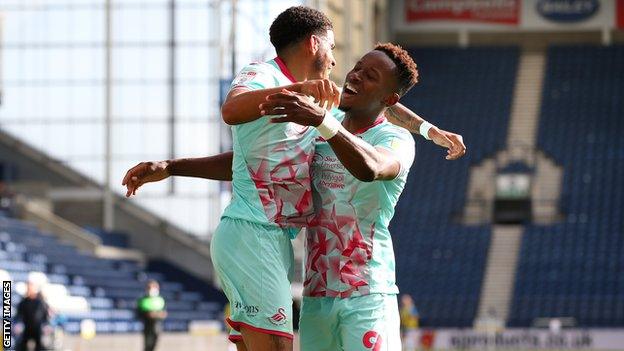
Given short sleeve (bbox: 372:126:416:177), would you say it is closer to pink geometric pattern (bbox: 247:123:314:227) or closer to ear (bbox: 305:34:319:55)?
pink geometric pattern (bbox: 247:123:314:227)

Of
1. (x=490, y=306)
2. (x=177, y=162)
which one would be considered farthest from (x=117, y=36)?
(x=177, y=162)

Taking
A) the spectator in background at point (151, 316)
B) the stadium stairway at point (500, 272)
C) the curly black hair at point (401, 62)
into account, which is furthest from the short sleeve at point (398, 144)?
the stadium stairway at point (500, 272)

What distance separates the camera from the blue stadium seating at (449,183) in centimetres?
3925

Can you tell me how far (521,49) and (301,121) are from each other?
42694mm

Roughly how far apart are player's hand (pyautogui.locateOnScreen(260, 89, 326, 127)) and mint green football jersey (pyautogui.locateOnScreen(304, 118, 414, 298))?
0.84 meters

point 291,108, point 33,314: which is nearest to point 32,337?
point 33,314

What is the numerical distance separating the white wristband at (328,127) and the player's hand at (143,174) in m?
1.47

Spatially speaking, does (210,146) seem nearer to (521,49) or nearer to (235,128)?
(521,49)

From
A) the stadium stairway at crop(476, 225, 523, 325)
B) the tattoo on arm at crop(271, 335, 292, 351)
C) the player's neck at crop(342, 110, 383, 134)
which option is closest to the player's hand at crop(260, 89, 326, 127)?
the player's neck at crop(342, 110, 383, 134)

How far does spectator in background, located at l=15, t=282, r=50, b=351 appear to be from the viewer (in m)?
20.6

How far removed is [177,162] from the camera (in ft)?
24.8

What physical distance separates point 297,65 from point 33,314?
47.0 feet

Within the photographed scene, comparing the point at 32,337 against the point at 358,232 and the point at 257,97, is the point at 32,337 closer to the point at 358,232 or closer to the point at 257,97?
the point at 358,232

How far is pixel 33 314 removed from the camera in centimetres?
2061
